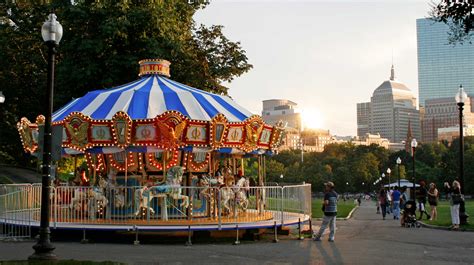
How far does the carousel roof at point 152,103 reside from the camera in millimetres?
20016

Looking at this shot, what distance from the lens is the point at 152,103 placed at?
20438 mm

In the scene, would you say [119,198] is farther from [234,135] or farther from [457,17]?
[457,17]

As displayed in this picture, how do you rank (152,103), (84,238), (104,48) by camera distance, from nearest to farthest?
(84,238) → (152,103) → (104,48)

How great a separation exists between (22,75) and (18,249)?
74.6 feet

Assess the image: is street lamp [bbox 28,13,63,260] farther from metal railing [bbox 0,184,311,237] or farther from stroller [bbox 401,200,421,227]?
stroller [bbox 401,200,421,227]

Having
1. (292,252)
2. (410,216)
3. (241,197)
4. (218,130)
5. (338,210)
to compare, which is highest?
(218,130)

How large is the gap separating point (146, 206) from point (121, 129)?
2.58 m

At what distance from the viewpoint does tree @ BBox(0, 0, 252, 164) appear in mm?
29938

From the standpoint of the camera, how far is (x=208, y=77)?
32.8 meters

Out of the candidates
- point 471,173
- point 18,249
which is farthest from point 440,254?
point 471,173

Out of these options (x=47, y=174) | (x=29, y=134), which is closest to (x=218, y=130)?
(x=29, y=134)

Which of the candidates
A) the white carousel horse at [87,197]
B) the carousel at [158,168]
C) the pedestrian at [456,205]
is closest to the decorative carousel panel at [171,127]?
the carousel at [158,168]

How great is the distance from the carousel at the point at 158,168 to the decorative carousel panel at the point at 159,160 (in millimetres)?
34

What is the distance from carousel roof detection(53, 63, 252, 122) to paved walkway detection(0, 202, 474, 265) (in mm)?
4898
